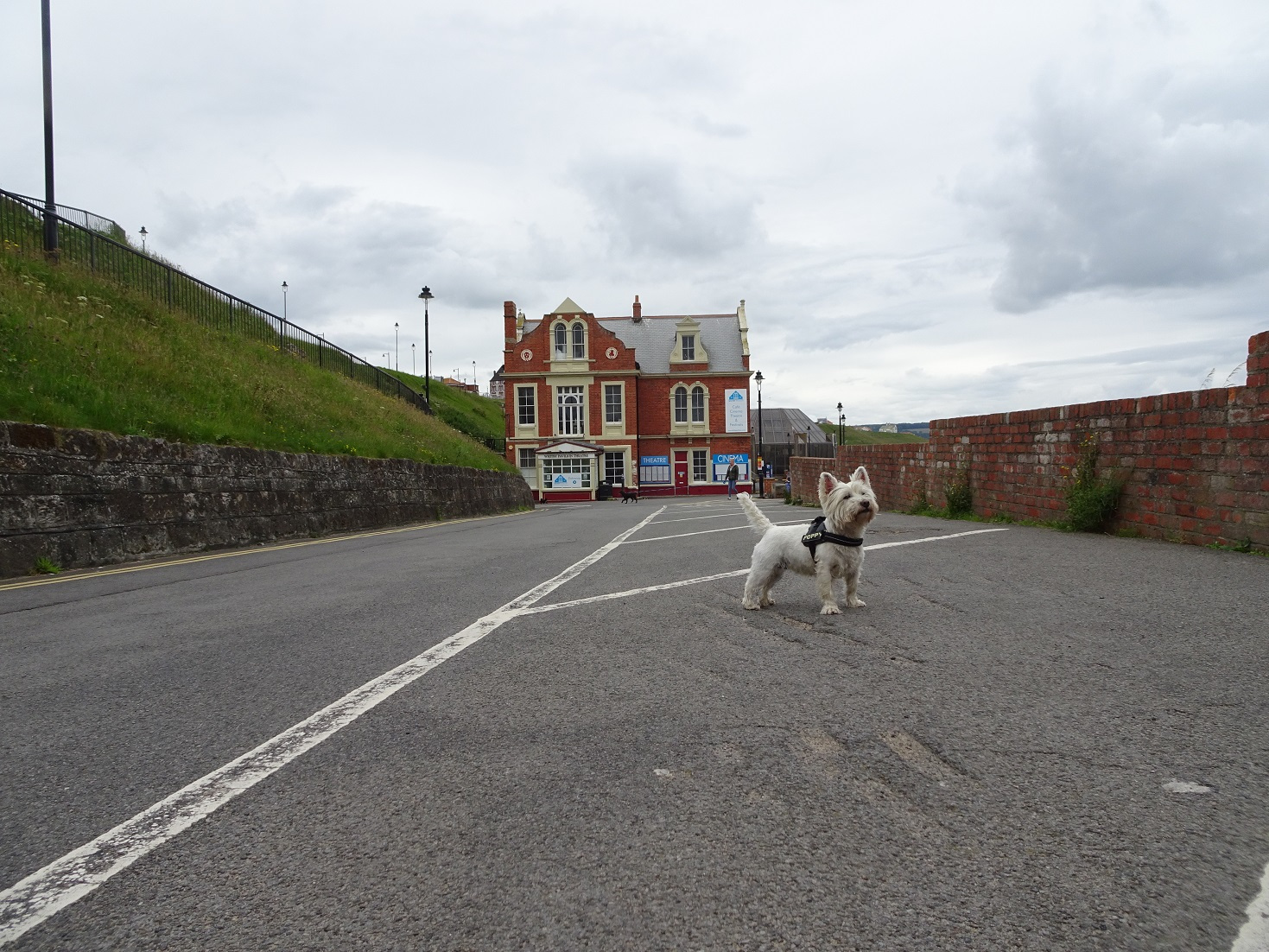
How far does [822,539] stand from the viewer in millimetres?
6059

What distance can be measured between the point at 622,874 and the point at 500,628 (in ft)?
11.7

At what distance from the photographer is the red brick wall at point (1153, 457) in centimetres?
885

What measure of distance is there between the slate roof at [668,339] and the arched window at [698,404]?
1392 millimetres

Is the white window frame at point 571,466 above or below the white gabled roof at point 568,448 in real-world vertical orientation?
below

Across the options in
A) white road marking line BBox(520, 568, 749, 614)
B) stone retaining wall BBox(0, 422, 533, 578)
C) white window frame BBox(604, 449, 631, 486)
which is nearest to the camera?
white road marking line BBox(520, 568, 749, 614)

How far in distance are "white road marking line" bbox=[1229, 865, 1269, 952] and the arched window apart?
5339 cm

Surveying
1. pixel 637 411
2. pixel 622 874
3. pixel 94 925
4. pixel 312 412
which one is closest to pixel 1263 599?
pixel 622 874

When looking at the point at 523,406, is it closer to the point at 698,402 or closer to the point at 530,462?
the point at 530,462

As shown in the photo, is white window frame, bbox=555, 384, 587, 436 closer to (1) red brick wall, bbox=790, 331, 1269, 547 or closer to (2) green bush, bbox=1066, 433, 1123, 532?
(1) red brick wall, bbox=790, 331, 1269, 547

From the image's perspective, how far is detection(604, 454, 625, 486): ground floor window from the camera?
53875 millimetres

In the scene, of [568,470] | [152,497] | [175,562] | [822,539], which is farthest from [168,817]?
[568,470]

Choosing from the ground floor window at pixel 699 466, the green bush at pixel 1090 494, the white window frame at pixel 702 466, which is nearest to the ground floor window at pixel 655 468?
the white window frame at pixel 702 466

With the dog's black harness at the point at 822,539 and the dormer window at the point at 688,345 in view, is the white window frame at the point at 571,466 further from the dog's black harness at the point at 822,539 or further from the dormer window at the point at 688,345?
the dog's black harness at the point at 822,539

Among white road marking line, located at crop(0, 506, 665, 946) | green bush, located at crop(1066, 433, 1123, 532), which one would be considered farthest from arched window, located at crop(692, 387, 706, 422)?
white road marking line, located at crop(0, 506, 665, 946)
